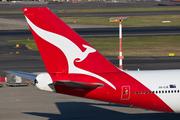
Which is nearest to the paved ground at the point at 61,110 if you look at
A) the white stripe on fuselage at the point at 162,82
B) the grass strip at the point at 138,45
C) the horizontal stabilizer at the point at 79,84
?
the white stripe on fuselage at the point at 162,82

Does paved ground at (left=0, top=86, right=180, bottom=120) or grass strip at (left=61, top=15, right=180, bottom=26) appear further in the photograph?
grass strip at (left=61, top=15, right=180, bottom=26)

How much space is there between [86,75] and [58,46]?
2.96 m

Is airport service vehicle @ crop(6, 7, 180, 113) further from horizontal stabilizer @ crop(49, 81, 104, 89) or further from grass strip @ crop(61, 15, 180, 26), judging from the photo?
grass strip @ crop(61, 15, 180, 26)

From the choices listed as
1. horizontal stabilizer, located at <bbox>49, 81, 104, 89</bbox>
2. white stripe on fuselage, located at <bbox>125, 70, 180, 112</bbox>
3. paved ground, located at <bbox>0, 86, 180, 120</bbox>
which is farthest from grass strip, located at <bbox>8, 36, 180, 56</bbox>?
horizontal stabilizer, located at <bbox>49, 81, 104, 89</bbox>

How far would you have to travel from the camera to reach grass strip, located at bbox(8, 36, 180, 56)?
65.7 metres

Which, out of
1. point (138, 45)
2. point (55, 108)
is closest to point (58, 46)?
point (55, 108)

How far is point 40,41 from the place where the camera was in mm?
21594

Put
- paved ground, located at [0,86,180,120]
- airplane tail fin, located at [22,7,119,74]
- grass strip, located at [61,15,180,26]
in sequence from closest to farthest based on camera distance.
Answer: airplane tail fin, located at [22,7,119,74], paved ground, located at [0,86,180,120], grass strip, located at [61,15,180,26]

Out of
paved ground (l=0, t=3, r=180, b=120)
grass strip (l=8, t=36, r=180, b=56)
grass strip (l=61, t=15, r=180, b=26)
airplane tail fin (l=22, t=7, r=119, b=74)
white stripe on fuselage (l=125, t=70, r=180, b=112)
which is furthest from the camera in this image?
grass strip (l=61, t=15, r=180, b=26)

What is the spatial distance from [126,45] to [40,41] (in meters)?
53.2

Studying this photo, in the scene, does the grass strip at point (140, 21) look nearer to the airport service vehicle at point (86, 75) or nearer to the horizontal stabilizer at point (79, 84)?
the airport service vehicle at point (86, 75)

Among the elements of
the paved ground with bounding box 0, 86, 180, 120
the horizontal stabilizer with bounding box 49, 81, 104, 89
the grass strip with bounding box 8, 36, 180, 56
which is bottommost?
the paved ground with bounding box 0, 86, 180, 120

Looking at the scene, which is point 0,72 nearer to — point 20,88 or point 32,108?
point 20,88

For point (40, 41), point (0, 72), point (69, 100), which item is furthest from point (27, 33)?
point (40, 41)
